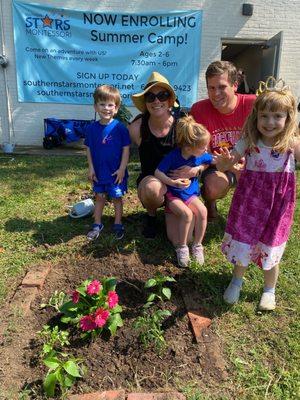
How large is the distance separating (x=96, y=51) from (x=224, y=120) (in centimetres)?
591

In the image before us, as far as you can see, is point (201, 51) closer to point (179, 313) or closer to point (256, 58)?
point (256, 58)

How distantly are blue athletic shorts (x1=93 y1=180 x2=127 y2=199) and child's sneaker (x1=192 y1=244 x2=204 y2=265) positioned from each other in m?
0.88

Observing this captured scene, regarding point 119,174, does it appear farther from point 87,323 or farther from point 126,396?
point 126,396

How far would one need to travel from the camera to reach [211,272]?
3.10 m

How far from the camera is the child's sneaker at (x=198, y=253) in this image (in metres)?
3.21

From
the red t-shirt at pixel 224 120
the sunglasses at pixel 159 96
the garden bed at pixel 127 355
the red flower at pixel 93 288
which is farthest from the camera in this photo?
the red t-shirt at pixel 224 120

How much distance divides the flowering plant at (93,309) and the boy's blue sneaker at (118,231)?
1.11 m

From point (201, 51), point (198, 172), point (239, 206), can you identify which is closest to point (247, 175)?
point (239, 206)

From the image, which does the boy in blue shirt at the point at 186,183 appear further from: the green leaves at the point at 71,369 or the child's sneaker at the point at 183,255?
the green leaves at the point at 71,369

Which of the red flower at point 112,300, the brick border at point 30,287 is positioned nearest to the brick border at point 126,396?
the red flower at point 112,300

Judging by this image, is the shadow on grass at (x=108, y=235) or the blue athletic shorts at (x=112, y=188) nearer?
the shadow on grass at (x=108, y=235)

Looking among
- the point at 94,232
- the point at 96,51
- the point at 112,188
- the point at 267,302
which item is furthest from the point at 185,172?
the point at 96,51

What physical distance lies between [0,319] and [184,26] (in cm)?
765

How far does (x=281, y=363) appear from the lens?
2256mm
